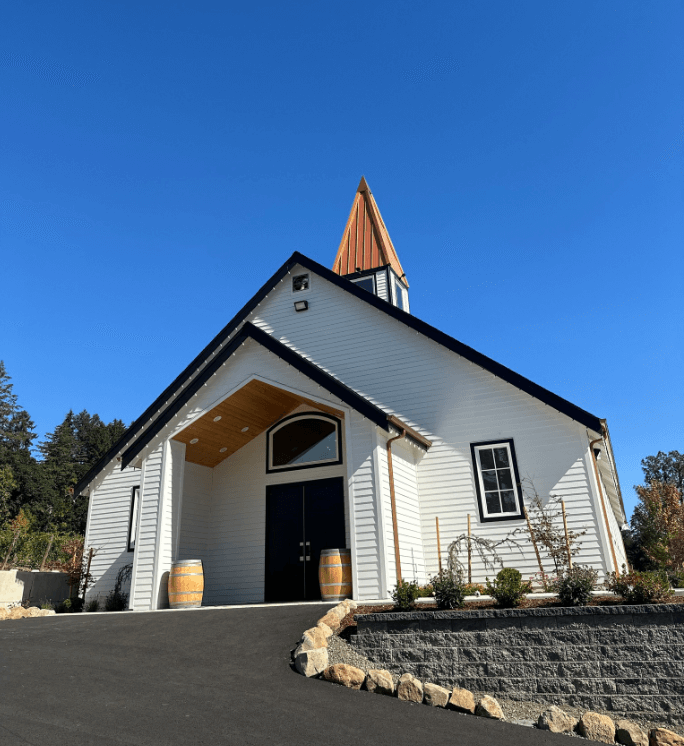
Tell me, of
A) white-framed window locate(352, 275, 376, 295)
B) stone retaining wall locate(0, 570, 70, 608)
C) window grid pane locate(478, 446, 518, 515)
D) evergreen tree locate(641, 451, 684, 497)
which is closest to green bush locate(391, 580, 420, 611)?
window grid pane locate(478, 446, 518, 515)

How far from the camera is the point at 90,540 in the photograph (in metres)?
16.0

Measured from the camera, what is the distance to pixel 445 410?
1320 centimetres

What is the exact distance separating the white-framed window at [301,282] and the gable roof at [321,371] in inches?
8.7

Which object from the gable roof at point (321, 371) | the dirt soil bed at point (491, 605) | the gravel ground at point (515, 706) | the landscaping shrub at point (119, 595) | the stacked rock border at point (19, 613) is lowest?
the gravel ground at point (515, 706)

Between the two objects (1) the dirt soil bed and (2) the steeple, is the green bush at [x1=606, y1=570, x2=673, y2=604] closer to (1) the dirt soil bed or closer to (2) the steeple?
(1) the dirt soil bed

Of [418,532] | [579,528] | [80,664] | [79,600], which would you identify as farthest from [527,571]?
[79,600]

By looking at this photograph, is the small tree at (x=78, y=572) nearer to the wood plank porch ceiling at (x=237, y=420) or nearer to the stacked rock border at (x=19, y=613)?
the stacked rock border at (x=19, y=613)

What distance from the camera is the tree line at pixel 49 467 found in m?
47.8

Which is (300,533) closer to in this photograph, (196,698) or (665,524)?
(196,698)

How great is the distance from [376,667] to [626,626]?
9.94 ft

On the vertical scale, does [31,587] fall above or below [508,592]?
above

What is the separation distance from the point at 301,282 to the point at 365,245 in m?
5.21

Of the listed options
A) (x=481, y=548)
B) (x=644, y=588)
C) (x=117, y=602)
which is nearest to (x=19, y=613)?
(x=117, y=602)

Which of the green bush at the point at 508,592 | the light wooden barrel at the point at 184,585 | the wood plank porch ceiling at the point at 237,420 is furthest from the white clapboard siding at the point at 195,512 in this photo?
the green bush at the point at 508,592
